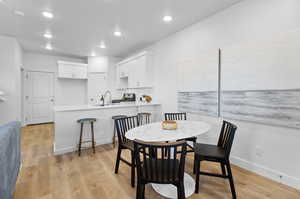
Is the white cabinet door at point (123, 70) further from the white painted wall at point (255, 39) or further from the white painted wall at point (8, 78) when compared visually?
the white painted wall at point (8, 78)

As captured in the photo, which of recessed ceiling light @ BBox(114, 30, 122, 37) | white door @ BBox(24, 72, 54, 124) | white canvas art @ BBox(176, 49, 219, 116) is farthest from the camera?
white door @ BBox(24, 72, 54, 124)

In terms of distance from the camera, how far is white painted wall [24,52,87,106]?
558 cm

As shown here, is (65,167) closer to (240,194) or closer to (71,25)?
(240,194)

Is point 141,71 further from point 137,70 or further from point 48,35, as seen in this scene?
point 48,35

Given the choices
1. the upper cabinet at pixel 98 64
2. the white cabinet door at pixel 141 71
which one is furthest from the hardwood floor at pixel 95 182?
the upper cabinet at pixel 98 64

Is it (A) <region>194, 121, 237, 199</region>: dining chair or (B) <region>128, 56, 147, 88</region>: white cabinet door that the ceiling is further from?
(A) <region>194, 121, 237, 199</region>: dining chair

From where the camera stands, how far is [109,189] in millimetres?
1939

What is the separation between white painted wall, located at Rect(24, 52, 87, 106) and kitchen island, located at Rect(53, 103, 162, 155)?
3.17 m

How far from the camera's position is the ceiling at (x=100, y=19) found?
8.32ft

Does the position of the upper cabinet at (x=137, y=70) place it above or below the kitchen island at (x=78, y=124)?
above

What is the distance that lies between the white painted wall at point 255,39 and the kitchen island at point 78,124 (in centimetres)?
184

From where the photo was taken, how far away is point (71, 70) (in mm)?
5859

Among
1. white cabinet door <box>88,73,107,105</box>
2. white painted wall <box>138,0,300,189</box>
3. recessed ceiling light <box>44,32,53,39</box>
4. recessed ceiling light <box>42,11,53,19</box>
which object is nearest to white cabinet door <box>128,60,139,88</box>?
white cabinet door <box>88,73,107,105</box>

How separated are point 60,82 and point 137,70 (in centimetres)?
350
